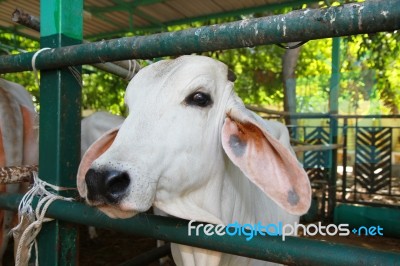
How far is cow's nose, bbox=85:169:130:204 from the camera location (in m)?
1.12

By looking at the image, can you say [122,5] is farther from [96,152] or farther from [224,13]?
[96,152]

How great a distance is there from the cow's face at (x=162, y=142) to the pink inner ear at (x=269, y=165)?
0.12m

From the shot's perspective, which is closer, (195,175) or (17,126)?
(195,175)

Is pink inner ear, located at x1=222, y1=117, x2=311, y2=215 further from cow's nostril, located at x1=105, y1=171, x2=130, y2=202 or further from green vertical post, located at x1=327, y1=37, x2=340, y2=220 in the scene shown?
green vertical post, located at x1=327, y1=37, x2=340, y2=220

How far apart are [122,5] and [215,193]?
11.7 ft

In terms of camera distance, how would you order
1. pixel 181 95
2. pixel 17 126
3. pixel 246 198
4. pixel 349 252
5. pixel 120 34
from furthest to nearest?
pixel 120 34
pixel 17 126
pixel 246 198
pixel 181 95
pixel 349 252

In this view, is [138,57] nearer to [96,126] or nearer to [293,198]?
[293,198]

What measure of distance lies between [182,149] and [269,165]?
30cm

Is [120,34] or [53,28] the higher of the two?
[120,34]

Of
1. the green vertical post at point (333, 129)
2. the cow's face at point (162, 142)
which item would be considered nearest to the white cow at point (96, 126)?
the cow's face at point (162, 142)

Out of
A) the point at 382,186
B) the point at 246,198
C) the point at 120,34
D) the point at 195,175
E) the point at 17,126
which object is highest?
the point at 120,34

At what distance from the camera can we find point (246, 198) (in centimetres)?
180

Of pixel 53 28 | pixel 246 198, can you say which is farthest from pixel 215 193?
pixel 53 28

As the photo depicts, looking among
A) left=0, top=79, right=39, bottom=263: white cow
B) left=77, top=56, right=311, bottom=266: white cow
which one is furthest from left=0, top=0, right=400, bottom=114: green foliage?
left=77, top=56, right=311, bottom=266: white cow
